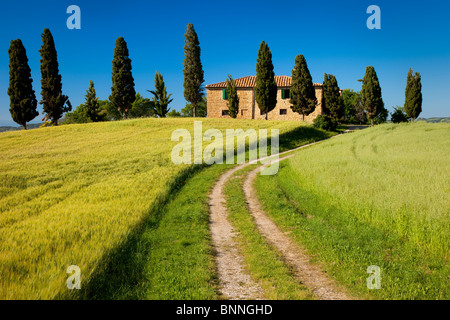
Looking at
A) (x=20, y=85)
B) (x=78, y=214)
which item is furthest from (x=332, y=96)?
(x=20, y=85)

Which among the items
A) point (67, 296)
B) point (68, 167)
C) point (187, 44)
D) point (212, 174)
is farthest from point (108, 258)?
point (187, 44)

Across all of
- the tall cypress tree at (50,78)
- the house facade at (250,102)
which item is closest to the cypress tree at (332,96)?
the house facade at (250,102)

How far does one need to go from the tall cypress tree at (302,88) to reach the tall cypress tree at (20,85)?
47.3 meters

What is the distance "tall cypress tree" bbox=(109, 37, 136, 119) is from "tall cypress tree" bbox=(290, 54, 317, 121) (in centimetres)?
3299

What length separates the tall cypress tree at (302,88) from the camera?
162 ft

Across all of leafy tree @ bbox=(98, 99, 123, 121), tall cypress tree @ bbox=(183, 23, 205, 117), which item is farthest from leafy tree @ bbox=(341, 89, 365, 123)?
leafy tree @ bbox=(98, 99, 123, 121)

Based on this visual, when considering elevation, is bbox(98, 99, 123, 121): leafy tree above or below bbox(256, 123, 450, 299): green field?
above

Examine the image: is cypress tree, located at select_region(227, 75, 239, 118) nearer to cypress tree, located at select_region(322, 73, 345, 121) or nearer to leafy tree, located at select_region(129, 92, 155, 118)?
cypress tree, located at select_region(322, 73, 345, 121)

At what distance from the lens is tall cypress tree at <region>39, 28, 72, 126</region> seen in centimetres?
4897

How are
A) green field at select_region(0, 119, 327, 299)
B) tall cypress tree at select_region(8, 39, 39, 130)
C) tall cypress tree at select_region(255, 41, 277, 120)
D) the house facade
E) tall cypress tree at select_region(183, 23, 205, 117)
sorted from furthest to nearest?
the house facade
tall cypress tree at select_region(183, 23, 205, 117)
tall cypress tree at select_region(255, 41, 277, 120)
tall cypress tree at select_region(8, 39, 39, 130)
green field at select_region(0, 119, 327, 299)

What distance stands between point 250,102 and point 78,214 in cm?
5639

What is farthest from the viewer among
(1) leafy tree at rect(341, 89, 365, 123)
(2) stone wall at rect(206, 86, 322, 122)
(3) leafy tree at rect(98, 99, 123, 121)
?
(3) leafy tree at rect(98, 99, 123, 121)
